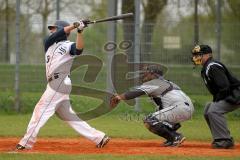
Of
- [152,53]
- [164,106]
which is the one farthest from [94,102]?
[164,106]

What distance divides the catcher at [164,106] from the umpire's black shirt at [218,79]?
57 cm

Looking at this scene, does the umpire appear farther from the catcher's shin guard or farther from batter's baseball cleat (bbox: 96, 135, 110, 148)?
batter's baseball cleat (bbox: 96, 135, 110, 148)

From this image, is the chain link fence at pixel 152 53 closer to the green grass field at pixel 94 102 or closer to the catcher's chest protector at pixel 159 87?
the green grass field at pixel 94 102

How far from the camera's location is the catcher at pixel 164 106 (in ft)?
36.7

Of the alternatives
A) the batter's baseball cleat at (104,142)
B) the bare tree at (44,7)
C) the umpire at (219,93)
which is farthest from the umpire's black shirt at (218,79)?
the bare tree at (44,7)

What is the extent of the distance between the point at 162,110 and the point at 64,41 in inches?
83.5

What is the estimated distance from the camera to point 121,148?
36.0 feet

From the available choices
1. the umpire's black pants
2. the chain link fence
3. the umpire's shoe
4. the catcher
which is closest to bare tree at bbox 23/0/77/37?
the chain link fence

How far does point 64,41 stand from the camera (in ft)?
34.4

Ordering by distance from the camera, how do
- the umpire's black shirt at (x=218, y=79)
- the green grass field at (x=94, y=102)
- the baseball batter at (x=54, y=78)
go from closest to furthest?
1. the baseball batter at (x=54, y=78)
2. the umpire's black shirt at (x=218, y=79)
3. the green grass field at (x=94, y=102)

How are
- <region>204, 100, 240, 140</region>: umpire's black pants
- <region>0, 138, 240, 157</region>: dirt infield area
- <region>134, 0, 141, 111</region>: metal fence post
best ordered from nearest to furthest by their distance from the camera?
<region>0, 138, 240, 157</region>: dirt infield area, <region>204, 100, 240, 140</region>: umpire's black pants, <region>134, 0, 141, 111</region>: metal fence post

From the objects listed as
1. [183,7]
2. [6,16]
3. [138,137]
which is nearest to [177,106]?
[138,137]

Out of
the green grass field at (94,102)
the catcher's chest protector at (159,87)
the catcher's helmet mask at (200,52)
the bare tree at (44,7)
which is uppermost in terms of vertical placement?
the bare tree at (44,7)

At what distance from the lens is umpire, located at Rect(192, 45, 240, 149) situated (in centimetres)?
1100
